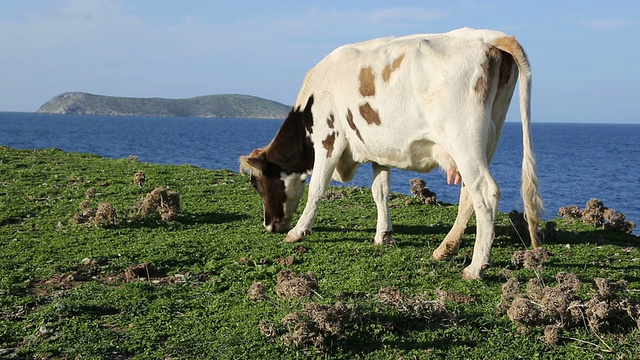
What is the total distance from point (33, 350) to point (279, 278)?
2.93 meters

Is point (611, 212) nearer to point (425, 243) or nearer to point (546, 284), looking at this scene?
point (425, 243)

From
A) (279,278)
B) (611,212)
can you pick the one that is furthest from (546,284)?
(611,212)

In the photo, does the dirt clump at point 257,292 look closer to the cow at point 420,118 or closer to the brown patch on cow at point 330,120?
the cow at point 420,118

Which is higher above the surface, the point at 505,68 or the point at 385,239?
the point at 505,68

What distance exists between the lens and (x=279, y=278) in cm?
873

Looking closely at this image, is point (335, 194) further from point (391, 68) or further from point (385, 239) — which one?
point (391, 68)

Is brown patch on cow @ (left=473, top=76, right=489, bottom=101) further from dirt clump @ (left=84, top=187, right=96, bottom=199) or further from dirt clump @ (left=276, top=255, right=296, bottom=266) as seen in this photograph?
dirt clump @ (left=84, top=187, right=96, bottom=199)

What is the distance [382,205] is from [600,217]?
5.24 meters

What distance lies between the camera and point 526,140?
9422 millimetres

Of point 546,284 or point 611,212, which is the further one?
point 611,212

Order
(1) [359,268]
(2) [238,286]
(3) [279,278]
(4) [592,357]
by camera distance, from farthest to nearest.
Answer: (1) [359,268] → (2) [238,286] → (3) [279,278] → (4) [592,357]

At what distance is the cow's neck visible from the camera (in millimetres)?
12125

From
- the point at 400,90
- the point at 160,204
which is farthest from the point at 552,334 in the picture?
the point at 160,204

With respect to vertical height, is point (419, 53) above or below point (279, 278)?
above
